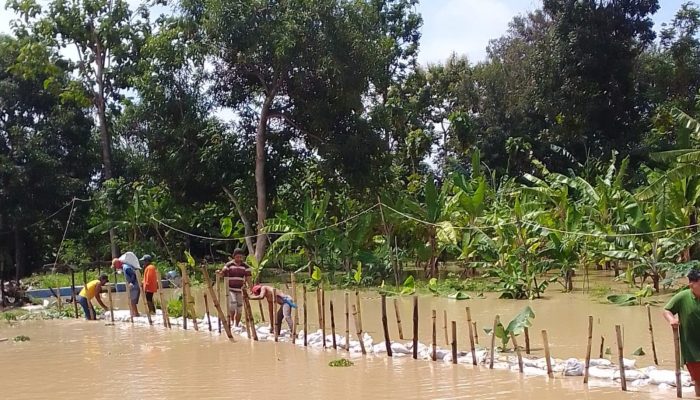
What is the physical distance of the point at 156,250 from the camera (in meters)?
24.7

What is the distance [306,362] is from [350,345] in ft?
2.77

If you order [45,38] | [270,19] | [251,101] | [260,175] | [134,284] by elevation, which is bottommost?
[134,284]

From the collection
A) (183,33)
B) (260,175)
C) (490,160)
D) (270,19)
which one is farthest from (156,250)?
(490,160)

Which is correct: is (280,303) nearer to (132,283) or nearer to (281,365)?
(281,365)

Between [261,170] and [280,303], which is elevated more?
[261,170]

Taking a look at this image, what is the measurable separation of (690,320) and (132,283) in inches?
422

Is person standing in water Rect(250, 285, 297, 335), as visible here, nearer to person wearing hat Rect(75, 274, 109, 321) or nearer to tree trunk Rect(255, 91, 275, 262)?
person wearing hat Rect(75, 274, 109, 321)

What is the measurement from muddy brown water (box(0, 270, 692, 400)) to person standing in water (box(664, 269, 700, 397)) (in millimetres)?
698

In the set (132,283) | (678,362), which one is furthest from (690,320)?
(132,283)

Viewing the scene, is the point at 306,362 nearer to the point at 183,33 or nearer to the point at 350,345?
the point at 350,345

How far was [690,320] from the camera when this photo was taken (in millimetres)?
6293

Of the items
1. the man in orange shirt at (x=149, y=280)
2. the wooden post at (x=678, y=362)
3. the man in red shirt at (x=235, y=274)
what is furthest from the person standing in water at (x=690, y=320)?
the man in orange shirt at (x=149, y=280)

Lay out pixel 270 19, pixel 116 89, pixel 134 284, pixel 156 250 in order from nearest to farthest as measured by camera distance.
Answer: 1. pixel 134 284
2. pixel 270 19
3. pixel 156 250
4. pixel 116 89

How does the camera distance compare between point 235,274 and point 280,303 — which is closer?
point 280,303
